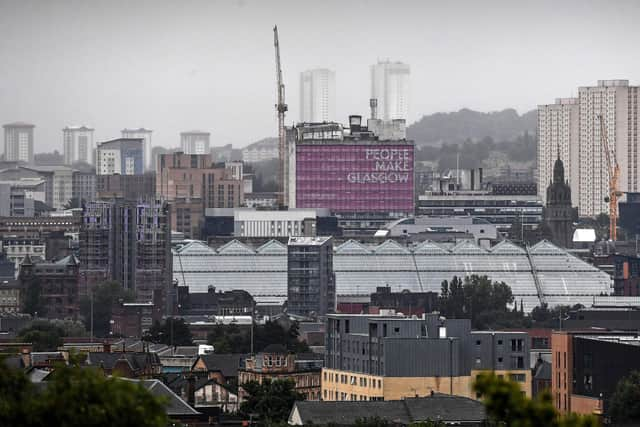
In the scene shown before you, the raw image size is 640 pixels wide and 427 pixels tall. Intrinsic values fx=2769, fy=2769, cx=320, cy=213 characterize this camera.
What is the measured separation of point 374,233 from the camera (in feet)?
652

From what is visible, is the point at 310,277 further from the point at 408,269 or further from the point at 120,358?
the point at 120,358

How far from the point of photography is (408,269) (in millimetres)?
149750

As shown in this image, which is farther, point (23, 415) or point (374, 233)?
point (374, 233)

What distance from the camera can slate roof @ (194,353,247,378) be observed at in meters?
86.5

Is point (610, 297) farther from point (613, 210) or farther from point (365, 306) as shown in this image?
point (613, 210)

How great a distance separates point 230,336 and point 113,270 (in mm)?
35312

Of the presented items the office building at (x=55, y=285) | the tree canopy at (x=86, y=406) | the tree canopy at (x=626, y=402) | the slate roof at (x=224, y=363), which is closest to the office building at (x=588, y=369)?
the tree canopy at (x=626, y=402)

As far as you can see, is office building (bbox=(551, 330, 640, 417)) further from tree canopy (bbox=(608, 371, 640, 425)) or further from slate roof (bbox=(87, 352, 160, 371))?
slate roof (bbox=(87, 352, 160, 371))

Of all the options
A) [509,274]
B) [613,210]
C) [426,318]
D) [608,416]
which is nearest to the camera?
[608,416]

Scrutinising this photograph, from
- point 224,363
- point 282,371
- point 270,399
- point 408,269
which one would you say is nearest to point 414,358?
point 282,371

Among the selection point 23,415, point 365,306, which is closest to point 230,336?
point 365,306

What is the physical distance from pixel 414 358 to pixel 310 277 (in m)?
59.2

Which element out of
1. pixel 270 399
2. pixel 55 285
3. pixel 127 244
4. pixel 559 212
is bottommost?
pixel 270 399

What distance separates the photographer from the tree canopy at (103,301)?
128875mm
